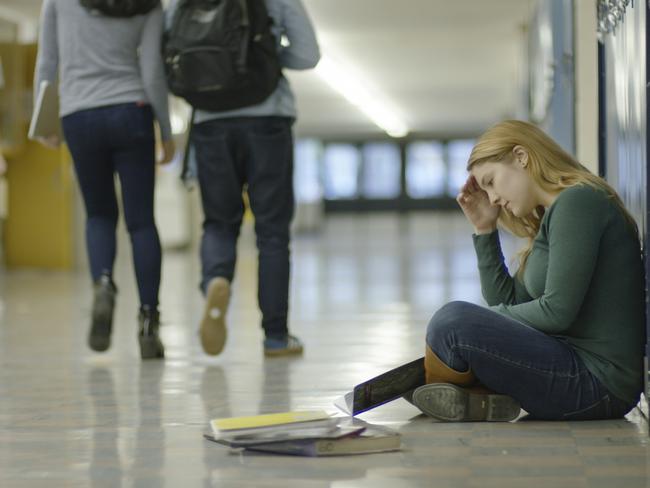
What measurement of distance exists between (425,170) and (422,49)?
2668 cm

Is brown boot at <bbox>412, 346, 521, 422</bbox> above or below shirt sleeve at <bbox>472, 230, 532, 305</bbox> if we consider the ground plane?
below

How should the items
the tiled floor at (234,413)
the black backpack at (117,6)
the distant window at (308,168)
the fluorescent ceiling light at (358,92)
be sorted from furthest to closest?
the distant window at (308,168), the fluorescent ceiling light at (358,92), the black backpack at (117,6), the tiled floor at (234,413)

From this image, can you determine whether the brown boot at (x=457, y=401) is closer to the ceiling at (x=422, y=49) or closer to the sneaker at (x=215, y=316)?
the sneaker at (x=215, y=316)

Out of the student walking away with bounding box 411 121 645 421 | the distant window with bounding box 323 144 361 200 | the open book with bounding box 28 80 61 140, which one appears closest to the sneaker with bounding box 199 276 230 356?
the open book with bounding box 28 80 61 140

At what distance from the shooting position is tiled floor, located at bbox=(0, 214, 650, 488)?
2139 mm

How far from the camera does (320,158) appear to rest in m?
39.2

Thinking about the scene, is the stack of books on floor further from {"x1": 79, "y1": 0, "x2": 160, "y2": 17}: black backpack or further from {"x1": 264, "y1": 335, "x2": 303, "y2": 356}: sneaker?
{"x1": 79, "y1": 0, "x2": 160, "y2": 17}: black backpack

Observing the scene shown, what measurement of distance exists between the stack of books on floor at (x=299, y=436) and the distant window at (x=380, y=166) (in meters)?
38.8

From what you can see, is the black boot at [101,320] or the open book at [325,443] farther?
the black boot at [101,320]

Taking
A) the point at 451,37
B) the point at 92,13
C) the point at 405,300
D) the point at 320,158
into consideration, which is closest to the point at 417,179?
the point at 320,158

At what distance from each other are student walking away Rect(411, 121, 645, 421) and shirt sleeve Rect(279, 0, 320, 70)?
1379 mm

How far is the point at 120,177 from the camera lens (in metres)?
4.01

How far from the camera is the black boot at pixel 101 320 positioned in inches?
153

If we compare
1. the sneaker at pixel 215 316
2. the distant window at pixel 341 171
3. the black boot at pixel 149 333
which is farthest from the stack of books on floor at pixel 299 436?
the distant window at pixel 341 171
